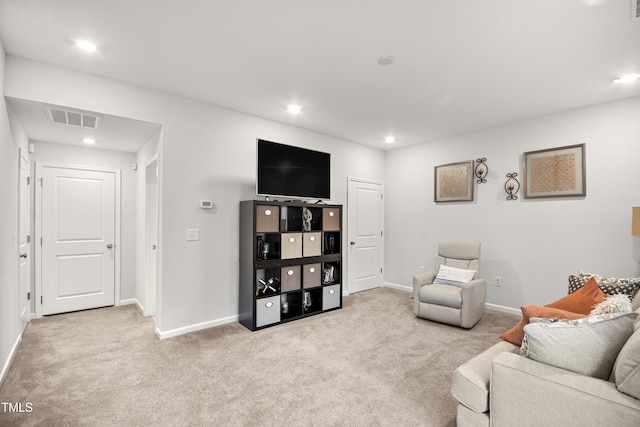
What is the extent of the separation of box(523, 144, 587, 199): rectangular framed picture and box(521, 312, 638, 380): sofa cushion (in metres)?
2.88

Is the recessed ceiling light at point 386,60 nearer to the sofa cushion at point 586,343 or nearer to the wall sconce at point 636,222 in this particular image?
Result: the sofa cushion at point 586,343

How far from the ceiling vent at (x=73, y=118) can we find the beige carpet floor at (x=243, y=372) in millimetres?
2239

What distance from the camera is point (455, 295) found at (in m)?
3.48

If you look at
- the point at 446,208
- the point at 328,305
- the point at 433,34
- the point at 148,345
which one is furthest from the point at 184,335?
the point at 446,208

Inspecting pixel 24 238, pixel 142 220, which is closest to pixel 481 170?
pixel 142 220

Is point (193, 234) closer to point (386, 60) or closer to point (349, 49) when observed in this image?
point (349, 49)

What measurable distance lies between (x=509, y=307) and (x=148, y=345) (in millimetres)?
4431

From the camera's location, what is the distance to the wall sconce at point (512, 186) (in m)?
4.08

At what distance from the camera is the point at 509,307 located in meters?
4.12

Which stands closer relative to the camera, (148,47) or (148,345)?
(148,47)

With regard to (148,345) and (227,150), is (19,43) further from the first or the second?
(148,345)

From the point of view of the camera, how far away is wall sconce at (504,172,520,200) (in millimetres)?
4082

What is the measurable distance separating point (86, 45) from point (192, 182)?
1.47 m

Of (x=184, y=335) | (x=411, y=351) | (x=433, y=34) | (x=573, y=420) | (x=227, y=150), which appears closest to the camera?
(x=573, y=420)
